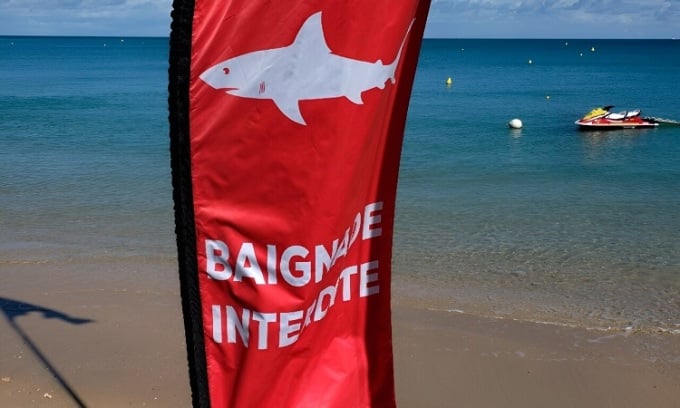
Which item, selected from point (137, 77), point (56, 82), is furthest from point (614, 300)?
point (137, 77)

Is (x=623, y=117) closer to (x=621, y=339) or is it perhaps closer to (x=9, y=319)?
(x=621, y=339)

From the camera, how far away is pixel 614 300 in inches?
373

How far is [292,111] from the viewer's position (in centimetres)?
203

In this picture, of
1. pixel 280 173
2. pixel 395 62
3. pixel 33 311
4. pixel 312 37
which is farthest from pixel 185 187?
pixel 33 311

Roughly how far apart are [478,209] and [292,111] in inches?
510

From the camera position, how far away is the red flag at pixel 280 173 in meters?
1.88

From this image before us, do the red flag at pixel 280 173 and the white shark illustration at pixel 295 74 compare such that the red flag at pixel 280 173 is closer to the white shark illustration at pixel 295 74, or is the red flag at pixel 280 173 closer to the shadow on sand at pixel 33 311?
the white shark illustration at pixel 295 74

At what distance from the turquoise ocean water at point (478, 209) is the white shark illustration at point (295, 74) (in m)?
7.12

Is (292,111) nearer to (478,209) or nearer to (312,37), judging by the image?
(312,37)

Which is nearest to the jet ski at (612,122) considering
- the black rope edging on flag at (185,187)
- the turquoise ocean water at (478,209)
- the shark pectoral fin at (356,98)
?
the turquoise ocean water at (478,209)

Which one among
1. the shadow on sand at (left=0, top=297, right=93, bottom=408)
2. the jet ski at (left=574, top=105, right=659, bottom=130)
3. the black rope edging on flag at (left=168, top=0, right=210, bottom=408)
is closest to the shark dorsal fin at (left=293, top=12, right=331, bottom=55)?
the black rope edging on flag at (left=168, top=0, right=210, bottom=408)

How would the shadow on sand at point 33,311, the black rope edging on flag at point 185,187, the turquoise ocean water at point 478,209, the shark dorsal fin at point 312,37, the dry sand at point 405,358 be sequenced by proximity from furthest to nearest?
the turquoise ocean water at point 478,209 < the shadow on sand at point 33,311 < the dry sand at point 405,358 < the shark dorsal fin at point 312,37 < the black rope edging on flag at point 185,187

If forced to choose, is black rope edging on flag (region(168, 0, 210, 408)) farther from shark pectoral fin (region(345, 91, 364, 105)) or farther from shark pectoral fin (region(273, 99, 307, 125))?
shark pectoral fin (region(345, 91, 364, 105))

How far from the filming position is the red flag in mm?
1880
